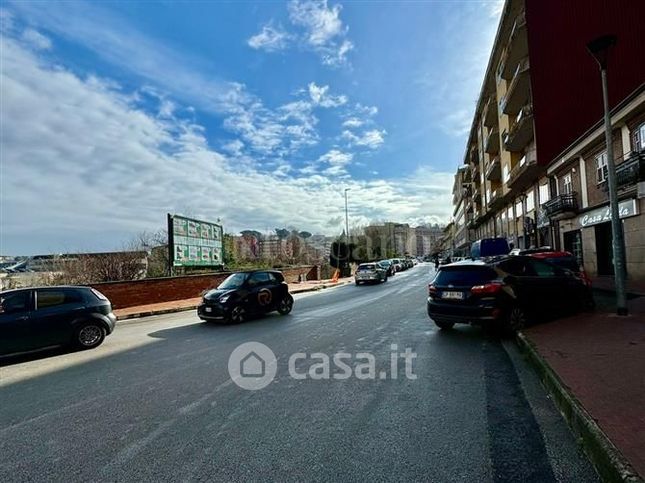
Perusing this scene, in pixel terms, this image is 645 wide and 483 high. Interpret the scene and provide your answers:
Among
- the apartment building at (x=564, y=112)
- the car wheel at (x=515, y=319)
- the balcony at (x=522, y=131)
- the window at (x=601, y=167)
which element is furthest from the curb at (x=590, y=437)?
the balcony at (x=522, y=131)

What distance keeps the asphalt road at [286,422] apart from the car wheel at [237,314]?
4.13 meters

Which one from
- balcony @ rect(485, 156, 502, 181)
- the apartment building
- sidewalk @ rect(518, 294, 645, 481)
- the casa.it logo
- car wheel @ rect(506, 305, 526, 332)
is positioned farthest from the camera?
balcony @ rect(485, 156, 502, 181)

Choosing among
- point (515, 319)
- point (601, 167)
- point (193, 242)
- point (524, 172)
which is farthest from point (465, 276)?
point (524, 172)

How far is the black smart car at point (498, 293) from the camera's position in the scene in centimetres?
803

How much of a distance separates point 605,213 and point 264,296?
16.6m

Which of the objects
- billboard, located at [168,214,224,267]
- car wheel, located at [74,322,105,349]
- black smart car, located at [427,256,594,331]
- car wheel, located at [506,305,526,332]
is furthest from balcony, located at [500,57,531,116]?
car wheel, located at [74,322,105,349]

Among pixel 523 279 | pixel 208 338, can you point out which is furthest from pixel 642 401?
pixel 208 338

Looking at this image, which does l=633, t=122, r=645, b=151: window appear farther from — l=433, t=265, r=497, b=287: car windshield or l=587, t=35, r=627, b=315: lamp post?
l=433, t=265, r=497, b=287: car windshield

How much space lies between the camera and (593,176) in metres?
20.5

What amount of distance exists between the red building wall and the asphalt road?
48.8ft

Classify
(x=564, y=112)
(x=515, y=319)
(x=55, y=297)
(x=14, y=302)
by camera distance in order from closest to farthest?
(x=14, y=302), (x=515, y=319), (x=55, y=297), (x=564, y=112)

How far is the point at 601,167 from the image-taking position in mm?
19719

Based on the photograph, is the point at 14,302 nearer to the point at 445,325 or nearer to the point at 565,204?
the point at 445,325

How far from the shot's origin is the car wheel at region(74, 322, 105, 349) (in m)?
8.78
